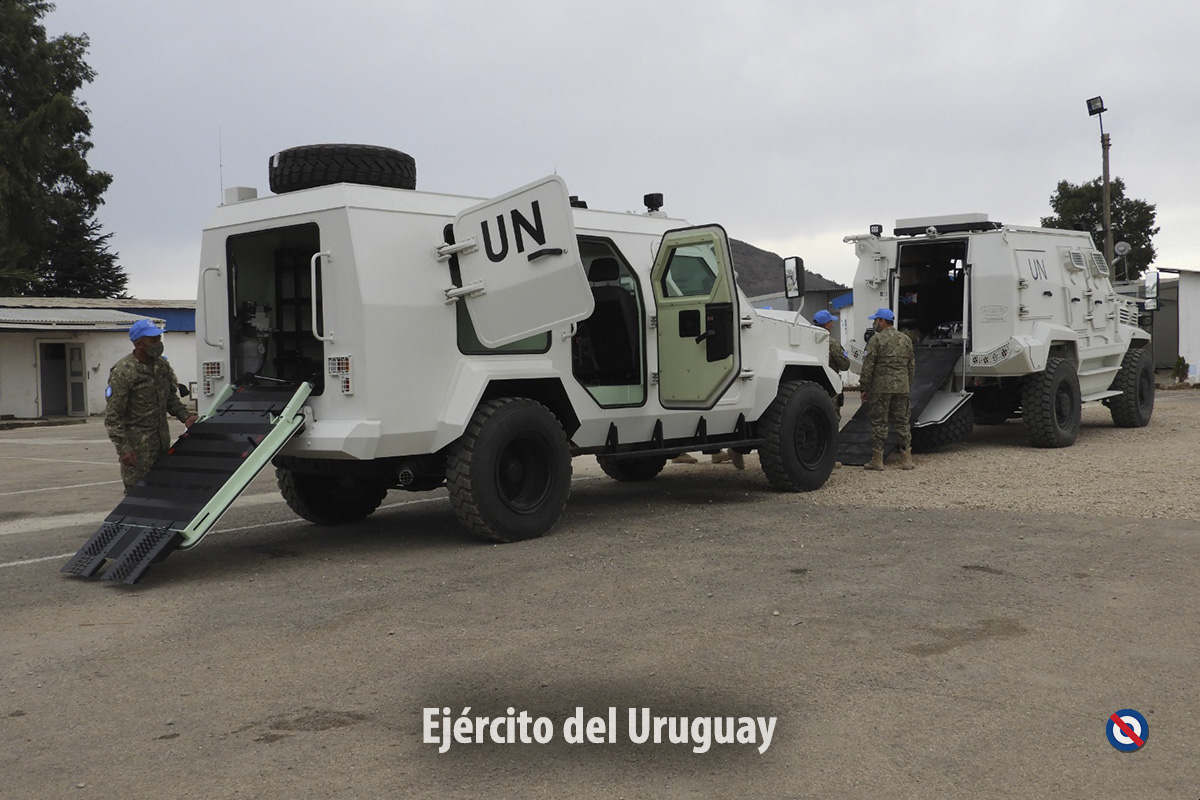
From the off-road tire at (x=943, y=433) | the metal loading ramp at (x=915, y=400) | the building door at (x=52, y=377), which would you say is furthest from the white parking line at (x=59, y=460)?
the building door at (x=52, y=377)

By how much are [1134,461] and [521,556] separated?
7521 mm

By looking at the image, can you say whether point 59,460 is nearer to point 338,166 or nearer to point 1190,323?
point 338,166

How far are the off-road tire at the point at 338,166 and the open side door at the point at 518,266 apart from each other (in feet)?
2.02

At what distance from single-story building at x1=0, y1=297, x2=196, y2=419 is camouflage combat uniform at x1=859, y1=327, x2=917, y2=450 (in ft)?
62.4

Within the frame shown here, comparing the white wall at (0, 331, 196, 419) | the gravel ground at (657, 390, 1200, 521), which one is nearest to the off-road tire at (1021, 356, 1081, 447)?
the gravel ground at (657, 390, 1200, 521)

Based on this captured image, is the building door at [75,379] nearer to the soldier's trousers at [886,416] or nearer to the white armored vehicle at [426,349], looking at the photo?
the white armored vehicle at [426,349]

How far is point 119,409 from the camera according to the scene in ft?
26.0

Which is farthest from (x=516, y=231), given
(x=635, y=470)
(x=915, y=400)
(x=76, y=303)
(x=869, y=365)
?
(x=76, y=303)

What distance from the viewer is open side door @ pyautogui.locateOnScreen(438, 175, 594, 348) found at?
7.37 m

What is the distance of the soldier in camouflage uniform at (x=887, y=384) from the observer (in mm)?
11609

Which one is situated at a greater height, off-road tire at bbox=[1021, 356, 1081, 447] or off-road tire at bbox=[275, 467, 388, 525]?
off-road tire at bbox=[1021, 356, 1081, 447]

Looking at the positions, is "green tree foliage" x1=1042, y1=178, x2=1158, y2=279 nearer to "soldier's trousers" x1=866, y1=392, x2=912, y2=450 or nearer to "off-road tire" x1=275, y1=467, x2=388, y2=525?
"soldier's trousers" x1=866, y1=392, x2=912, y2=450

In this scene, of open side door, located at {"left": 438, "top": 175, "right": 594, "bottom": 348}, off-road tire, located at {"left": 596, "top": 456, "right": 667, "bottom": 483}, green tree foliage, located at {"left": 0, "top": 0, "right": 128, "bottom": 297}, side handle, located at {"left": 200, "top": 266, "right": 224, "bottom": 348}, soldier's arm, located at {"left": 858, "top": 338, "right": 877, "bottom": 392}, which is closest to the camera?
open side door, located at {"left": 438, "top": 175, "right": 594, "bottom": 348}

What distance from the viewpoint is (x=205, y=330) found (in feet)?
27.0
